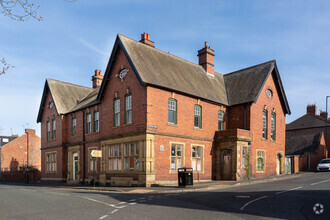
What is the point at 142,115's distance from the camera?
23328mm

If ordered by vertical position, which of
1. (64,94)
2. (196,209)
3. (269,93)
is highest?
(64,94)

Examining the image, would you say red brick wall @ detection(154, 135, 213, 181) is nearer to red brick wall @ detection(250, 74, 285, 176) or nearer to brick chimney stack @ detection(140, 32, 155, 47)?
red brick wall @ detection(250, 74, 285, 176)

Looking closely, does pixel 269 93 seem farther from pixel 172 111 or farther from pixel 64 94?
pixel 64 94

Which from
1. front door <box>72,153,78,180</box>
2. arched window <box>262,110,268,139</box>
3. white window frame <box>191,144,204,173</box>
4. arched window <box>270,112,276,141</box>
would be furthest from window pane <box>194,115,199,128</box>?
front door <box>72,153,78,180</box>

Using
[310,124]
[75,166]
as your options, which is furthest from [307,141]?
[75,166]

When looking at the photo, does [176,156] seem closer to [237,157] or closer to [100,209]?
[237,157]

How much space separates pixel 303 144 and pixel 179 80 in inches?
1064

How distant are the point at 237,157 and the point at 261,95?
710cm

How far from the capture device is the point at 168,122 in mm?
24391

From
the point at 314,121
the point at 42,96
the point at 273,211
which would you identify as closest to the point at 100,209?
the point at 273,211

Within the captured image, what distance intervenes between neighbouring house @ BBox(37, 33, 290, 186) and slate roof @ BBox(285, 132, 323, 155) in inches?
472

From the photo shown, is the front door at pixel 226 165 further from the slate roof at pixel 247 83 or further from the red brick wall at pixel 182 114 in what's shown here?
the slate roof at pixel 247 83

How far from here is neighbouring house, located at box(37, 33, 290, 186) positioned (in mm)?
23750

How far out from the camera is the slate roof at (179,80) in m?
24.8
